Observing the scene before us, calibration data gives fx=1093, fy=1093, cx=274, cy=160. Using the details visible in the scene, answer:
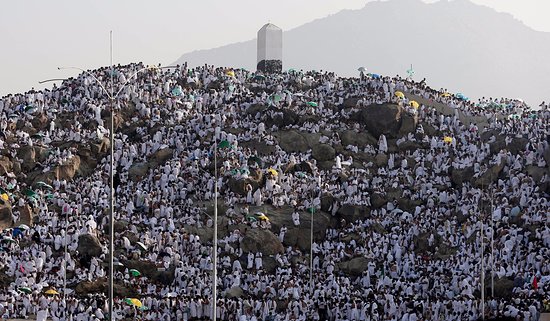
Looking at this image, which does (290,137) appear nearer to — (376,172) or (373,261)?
(376,172)

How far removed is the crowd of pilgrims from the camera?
54.8 meters

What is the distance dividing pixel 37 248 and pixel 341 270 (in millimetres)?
18108

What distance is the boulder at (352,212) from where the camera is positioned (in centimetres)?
7381

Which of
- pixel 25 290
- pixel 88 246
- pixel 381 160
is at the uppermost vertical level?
pixel 381 160

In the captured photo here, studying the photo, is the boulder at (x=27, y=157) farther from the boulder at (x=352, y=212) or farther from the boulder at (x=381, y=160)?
the boulder at (x=381, y=160)

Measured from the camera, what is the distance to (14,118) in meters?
82.7

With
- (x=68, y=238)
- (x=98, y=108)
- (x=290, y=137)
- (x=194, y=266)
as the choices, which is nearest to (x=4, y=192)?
(x=68, y=238)

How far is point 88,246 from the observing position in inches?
2518

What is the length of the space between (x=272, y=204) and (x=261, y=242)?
5.72 meters

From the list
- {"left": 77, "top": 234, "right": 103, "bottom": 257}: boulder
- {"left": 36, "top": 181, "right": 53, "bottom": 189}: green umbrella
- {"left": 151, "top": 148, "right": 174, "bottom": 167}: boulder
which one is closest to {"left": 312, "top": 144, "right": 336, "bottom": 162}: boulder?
{"left": 151, "top": 148, "right": 174, "bottom": 167}: boulder

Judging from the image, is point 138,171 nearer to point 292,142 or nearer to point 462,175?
point 292,142

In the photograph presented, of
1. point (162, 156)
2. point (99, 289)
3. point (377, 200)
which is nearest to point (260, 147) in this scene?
point (162, 156)

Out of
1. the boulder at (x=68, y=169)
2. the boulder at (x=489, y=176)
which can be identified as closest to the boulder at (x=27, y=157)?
the boulder at (x=68, y=169)

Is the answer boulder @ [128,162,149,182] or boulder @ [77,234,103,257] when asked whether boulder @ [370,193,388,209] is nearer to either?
boulder @ [128,162,149,182]
